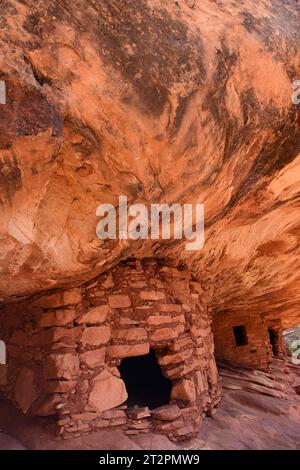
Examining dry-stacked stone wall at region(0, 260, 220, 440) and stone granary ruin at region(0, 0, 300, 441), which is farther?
dry-stacked stone wall at region(0, 260, 220, 440)

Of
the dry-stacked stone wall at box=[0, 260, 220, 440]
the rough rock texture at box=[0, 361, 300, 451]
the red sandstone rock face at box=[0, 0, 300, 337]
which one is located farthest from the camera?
the dry-stacked stone wall at box=[0, 260, 220, 440]

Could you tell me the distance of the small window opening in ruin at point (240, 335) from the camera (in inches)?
234

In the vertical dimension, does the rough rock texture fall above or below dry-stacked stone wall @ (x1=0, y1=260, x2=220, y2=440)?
below

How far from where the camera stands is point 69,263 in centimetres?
241

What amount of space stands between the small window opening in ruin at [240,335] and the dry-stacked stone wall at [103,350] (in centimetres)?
267

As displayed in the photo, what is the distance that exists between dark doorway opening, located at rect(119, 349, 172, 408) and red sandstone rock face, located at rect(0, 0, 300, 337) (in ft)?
5.73

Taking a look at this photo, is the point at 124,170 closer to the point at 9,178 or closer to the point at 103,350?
the point at 9,178

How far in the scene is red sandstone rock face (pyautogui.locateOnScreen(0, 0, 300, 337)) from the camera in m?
1.65

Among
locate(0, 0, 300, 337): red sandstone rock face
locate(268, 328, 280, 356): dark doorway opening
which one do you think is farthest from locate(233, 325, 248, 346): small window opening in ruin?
locate(0, 0, 300, 337): red sandstone rock face

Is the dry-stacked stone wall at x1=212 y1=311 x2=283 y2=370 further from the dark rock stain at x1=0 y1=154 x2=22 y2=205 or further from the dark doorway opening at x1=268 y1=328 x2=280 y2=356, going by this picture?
the dark rock stain at x1=0 y1=154 x2=22 y2=205

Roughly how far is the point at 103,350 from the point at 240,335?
398 centimetres

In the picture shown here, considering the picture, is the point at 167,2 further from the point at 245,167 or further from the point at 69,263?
the point at 69,263

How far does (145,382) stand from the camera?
423 centimetres
